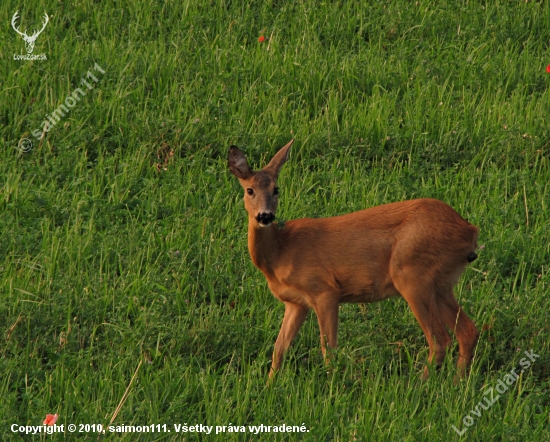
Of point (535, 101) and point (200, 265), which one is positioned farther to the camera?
point (535, 101)

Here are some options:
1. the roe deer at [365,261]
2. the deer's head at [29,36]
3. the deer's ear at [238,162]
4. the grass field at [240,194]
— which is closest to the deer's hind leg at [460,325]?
the roe deer at [365,261]

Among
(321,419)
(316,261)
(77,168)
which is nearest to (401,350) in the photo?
(316,261)

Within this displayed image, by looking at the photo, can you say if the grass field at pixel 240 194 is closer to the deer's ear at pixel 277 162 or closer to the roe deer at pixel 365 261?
the roe deer at pixel 365 261

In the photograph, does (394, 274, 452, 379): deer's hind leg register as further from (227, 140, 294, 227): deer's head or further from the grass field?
(227, 140, 294, 227): deer's head

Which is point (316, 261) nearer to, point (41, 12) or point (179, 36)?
point (179, 36)

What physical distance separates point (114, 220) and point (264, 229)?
1.89 meters

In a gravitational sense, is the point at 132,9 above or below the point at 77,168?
above

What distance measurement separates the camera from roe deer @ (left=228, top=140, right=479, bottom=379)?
6945mm

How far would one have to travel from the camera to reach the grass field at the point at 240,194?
631cm

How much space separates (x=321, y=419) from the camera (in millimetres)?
6055

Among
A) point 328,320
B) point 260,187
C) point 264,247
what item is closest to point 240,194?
point 264,247

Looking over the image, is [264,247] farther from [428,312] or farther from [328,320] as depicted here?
[428,312]

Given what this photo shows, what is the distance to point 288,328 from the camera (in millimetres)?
7102

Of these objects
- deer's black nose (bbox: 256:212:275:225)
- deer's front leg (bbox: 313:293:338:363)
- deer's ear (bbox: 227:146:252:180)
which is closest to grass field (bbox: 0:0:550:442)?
deer's front leg (bbox: 313:293:338:363)
